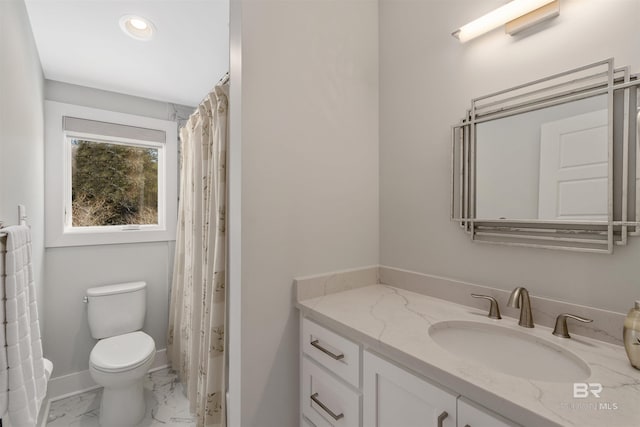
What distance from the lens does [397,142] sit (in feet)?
4.78

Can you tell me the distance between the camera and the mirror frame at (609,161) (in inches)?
32.4

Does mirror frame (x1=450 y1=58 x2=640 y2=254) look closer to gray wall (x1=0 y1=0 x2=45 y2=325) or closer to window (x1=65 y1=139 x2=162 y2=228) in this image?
gray wall (x1=0 y1=0 x2=45 y2=325)

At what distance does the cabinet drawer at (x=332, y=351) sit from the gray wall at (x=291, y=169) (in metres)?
0.11

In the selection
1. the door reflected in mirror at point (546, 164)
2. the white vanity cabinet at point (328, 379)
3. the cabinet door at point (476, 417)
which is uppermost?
the door reflected in mirror at point (546, 164)

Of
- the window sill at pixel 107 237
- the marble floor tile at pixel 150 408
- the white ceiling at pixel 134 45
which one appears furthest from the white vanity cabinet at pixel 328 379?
the window sill at pixel 107 237

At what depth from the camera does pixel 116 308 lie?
2.12 metres

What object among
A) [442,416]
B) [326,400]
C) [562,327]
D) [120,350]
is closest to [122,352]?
[120,350]

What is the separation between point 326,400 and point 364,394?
0.75ft

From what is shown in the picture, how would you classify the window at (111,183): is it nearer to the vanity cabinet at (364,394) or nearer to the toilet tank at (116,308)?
the toilet tank at (116,308)

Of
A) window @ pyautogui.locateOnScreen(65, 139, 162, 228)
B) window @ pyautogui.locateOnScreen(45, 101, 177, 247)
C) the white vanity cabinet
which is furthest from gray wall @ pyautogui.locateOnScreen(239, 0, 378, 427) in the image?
window @ pyautogui.locateOnScreen(65, 139, 162, 228)

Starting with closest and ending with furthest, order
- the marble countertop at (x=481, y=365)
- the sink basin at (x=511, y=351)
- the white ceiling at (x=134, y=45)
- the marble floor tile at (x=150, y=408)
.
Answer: the marble countertop at (x=481, y=365) → the sink basin at (x=511, y=351) → the white ceiling at (x=134, y=45) → the marble floor tile at (x=150, y=408)

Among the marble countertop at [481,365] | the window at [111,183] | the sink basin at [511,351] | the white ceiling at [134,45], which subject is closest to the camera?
the marble countertop at [481,365]

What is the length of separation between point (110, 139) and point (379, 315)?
2454mm

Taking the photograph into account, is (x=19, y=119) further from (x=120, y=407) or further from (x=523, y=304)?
(x=523, y=304)
